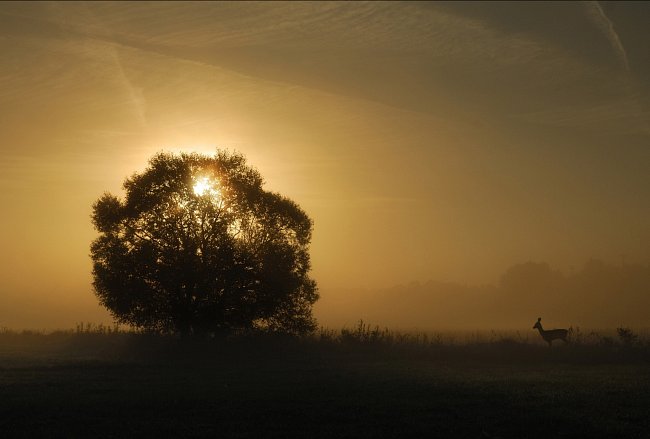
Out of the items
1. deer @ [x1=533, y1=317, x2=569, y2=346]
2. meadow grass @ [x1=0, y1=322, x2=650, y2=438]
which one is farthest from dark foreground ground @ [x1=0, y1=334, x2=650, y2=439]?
deer @ [x1=533, y1=317, x2=569, y2=346]

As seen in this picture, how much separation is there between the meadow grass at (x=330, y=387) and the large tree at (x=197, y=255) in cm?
200

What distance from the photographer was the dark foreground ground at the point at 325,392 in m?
18.3

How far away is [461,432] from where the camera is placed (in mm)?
17641

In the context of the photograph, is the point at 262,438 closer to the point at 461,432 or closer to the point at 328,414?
the point at 328,414

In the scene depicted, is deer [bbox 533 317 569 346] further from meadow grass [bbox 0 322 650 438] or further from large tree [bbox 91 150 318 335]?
large tree [bbox 91 150 318 335]

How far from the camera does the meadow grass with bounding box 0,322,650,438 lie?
18.5m

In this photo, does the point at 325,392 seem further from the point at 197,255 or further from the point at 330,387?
the point at 197,255

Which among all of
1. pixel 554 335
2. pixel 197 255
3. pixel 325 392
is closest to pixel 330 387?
pixel 325 392

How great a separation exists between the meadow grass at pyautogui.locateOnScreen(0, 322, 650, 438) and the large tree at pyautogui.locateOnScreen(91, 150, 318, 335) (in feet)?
6.56

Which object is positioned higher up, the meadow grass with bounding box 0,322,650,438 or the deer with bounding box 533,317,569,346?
the deer with bounding box 533,317,569,346

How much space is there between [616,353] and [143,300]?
107ft

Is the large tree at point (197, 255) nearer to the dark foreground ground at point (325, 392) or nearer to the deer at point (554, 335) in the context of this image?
the dark foreground ground at point (325, 392)

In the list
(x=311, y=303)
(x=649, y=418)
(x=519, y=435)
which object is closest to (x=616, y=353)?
(x=311, y=303)

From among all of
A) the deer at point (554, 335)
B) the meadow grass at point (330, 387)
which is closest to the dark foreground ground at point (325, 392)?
the meadow grass at point (330, 387)
